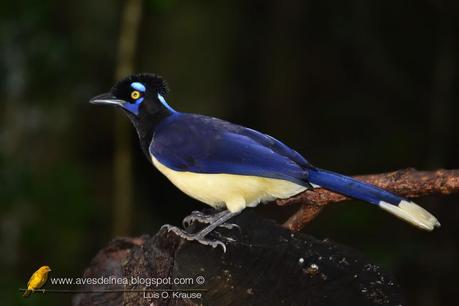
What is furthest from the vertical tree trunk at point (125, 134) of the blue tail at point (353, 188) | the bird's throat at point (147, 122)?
the blue tail at point (353, 188)

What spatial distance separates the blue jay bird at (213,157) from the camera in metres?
3.81

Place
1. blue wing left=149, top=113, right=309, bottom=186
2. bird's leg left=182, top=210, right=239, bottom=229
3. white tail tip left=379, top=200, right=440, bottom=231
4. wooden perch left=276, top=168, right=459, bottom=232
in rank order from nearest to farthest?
1. white tail tip left=379, top=200, right=440, bottom=231
2. wooden perch left=276, top=168, right=459, bottom=232
3. bird's leg left=182, top=210, right=239, bottom=229
4. blue wing left=149, top=113, right=309, bottom=186

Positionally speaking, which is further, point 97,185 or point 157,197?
point 157,197

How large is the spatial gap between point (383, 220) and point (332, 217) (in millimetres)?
656

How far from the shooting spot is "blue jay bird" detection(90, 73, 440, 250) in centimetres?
381

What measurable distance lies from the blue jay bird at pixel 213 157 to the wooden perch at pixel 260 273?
41cm

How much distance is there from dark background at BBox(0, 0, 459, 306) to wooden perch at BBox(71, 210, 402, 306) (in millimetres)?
1707

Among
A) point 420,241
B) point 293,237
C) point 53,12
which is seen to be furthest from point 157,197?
point 293,237

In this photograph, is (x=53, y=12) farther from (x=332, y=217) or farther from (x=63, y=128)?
(x=332, y=217)

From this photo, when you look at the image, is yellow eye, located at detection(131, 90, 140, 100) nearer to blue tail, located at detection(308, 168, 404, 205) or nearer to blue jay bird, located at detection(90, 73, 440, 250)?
blue jay bird, located at detection(90, 73, 440, 250)

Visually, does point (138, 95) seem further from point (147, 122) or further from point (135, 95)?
point (147, 122)

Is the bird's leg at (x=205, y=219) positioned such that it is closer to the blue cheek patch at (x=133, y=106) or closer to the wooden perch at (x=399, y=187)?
the wooden perch at (x=399, y=187)

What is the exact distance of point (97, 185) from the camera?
27.1 ft

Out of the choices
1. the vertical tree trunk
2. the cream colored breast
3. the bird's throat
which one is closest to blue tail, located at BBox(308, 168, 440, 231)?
the cream colored breast
